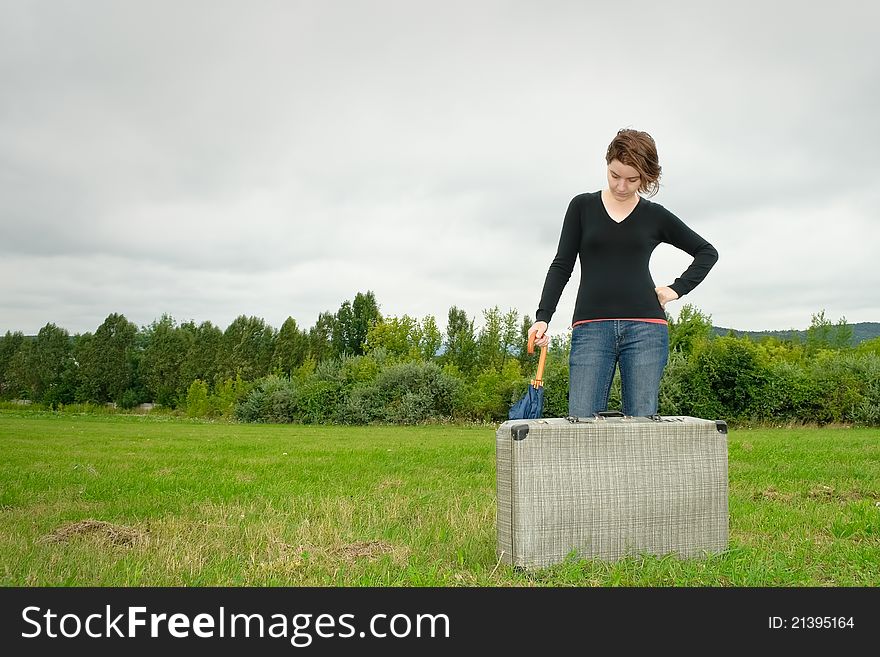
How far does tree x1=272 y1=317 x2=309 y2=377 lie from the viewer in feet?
190

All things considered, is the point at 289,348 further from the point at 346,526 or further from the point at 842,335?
the point at 346,526

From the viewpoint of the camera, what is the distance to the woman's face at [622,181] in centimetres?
473

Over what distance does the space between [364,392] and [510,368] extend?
847 cm

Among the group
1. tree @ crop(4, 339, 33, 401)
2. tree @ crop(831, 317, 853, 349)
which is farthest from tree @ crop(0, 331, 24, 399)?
tree @ crop(831, 317, 853, 349)

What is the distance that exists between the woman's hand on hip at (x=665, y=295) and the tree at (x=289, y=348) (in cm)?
5429

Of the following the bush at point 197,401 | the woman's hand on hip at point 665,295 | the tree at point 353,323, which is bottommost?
the bush at point 197,401

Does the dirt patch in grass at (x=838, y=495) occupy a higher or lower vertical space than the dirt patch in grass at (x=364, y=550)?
lower

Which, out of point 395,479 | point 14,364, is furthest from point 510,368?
point 14,364

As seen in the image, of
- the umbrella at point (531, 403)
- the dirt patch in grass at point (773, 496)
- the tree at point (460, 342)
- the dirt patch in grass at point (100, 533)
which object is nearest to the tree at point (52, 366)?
the tree at point (460, 342)

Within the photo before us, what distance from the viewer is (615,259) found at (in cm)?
474

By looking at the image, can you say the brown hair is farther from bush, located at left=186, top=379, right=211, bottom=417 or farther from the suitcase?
bush, located at left=186, top=379, right=211, bottom=417

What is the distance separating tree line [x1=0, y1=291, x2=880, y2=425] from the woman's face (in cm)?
2445

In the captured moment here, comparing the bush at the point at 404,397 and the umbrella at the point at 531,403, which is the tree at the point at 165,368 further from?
the umbrella at the point at 531,403
